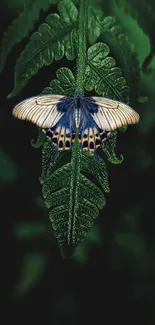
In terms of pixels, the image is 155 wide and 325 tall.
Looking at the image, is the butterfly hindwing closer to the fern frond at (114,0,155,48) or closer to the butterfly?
the butterfly

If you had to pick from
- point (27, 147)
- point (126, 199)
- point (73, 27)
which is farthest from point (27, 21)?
point (126, 199)

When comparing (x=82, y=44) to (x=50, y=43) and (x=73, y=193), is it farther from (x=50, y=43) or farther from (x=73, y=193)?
(x=73, y=193)

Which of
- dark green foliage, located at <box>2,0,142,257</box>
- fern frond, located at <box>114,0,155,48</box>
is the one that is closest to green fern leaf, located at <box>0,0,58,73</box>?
dark green foliage, located at <box>2,0,142,257</box>

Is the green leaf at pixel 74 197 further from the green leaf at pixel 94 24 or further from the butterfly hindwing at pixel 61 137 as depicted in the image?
the green leaf at pixel 94 24

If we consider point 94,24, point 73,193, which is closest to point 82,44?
point 94,24

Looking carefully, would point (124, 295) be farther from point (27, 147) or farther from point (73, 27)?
point (73, 27)

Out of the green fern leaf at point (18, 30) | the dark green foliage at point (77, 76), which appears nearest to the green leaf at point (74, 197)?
the dark green foliage at point (77, 76)
